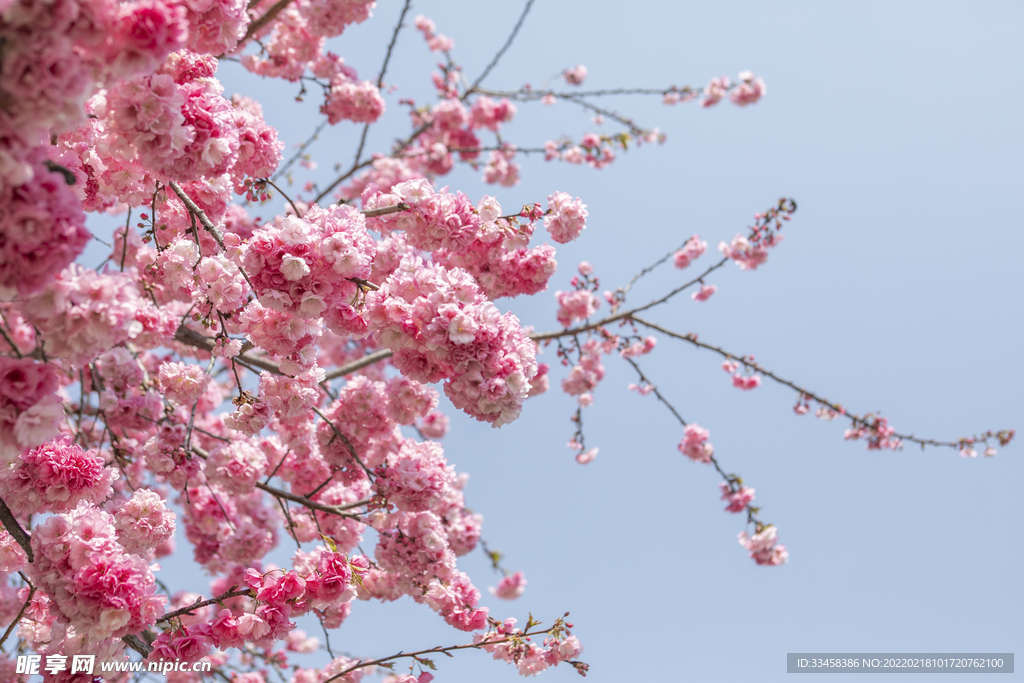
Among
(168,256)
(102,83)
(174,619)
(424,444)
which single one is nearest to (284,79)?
(168,256)

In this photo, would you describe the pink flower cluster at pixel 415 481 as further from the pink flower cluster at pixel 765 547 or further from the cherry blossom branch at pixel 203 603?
the pink flower cluster at pixel 765 547

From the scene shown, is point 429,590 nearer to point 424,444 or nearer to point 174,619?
point 424,444

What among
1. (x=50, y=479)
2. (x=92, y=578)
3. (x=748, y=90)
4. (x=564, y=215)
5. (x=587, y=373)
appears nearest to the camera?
(x=92, y=578)

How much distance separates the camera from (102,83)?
1.45m

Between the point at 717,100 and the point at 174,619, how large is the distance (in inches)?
353

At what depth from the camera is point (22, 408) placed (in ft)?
4.92

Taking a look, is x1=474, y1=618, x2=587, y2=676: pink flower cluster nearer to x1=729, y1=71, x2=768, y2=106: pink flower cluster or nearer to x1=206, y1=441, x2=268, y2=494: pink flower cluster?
x1=206, y1=441, x2=268, y2=494: pink flower cluster

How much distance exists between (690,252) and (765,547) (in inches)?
157

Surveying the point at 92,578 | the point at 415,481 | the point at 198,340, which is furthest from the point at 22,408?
the point at 198,340

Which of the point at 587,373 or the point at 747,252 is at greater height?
the point at 747,252

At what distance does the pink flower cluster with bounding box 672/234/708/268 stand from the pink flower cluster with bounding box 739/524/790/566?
12.2 feet

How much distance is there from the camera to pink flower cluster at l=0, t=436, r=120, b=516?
2.33 m

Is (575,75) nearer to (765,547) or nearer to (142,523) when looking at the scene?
(765,547)

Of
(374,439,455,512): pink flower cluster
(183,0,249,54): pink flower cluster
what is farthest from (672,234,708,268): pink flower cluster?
(183,0,249,54): pink flower cluster
